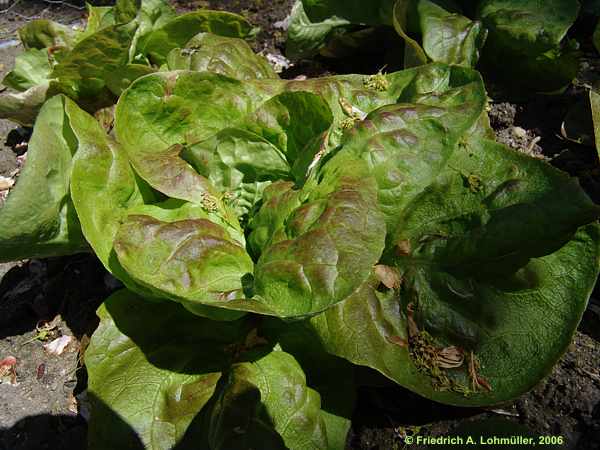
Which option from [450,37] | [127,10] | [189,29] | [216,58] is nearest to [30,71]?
[127,10]

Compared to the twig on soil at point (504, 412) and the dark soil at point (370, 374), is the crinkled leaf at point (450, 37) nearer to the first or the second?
the dark soil at point (370, 374)

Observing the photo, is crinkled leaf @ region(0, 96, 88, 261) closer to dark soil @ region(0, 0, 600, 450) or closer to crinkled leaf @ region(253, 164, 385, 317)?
dark soil @ region(0, 0, 600, 450)

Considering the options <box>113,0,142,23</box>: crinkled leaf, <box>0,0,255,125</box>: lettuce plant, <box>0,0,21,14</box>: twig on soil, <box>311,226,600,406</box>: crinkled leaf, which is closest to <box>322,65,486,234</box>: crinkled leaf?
<box>311,226,600,406</box>: crinkled leaf

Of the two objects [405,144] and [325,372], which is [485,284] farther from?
[325,372]

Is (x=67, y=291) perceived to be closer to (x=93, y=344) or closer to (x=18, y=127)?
(x=93, y=344)

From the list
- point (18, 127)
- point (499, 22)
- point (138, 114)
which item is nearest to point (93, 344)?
point (138, 114)

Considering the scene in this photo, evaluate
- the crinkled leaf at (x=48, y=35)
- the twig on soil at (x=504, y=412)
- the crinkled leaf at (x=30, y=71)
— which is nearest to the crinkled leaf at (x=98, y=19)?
the crinkled leaf at (x=48, y=35)
